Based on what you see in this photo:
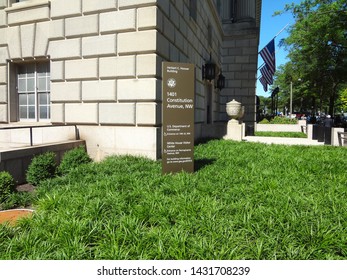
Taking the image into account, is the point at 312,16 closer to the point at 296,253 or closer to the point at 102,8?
the point at 102,8

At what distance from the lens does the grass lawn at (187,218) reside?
3.09m

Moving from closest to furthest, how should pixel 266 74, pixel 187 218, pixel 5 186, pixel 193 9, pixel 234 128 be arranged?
pixel 187 218 → pixel 5 186 → pixel 193 9 → pixel 234 128 → pixel 266 74

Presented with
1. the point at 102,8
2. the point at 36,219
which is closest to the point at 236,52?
the point at 102,8

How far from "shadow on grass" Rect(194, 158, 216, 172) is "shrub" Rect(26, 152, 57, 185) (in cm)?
364

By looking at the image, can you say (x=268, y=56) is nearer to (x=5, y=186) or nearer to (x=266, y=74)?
(x=266, y=74)

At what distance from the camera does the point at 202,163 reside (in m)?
7.73

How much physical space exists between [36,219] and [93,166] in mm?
3321

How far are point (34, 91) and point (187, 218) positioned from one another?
28.2ft

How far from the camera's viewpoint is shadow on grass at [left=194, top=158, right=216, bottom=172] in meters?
7.28

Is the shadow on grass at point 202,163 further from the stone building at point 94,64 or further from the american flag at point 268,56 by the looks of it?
the american flag at point 268,56

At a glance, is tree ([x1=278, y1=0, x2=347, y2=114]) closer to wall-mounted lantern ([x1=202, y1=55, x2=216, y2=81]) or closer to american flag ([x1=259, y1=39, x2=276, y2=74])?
american flag ([x1=259, y1=39, x2=276, y2=74])

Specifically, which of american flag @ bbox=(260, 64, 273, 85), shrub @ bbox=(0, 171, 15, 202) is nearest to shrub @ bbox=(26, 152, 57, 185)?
shrub @ bbox=(0, 171, 15, 202)

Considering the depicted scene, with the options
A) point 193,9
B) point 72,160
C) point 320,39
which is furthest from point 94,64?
point 320,39

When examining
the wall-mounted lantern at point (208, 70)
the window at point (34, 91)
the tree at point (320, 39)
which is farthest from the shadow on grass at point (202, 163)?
the tree at point (320, 39)
